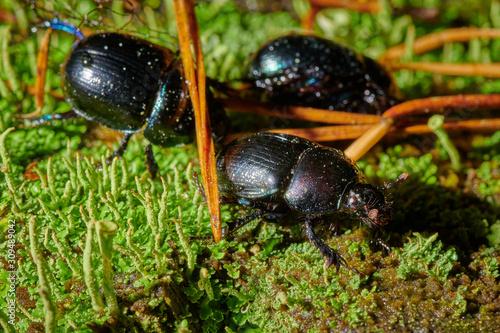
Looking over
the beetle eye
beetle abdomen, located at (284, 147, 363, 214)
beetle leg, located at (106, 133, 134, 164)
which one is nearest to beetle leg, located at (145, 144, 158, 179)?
beetle leg, located at (106, 133, 134, 164)

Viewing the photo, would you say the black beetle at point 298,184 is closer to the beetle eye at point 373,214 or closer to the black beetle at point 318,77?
the beetle eye at point 373,214

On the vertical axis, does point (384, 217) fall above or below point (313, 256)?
above

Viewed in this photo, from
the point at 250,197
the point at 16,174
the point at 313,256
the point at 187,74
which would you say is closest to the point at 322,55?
the point at 187,74

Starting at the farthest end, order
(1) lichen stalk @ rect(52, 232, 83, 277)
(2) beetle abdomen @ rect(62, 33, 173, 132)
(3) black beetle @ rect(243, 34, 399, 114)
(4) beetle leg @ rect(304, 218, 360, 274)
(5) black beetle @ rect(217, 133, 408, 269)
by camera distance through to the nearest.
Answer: (3) black beetle @ rect(243, 34, 399, 114) < (2) beetle abdomen @ rect(62, 33, 173, 132) < (5) black beetle @ rect(217, 133, 408, 269) < (4) beetle leg @ rect(304, 218, 360, 274) < (1) lichen stalk @ rect(52, 232, 83, 277)

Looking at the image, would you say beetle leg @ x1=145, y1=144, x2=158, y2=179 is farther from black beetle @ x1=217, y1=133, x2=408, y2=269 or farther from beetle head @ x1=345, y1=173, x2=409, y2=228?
beetle head @ x1=345, y1=173, x2=409, y2=228

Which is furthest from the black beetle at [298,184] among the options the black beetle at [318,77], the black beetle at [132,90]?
the black beetle at [318,77]

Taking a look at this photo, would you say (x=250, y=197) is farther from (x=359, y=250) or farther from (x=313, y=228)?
(x=359, y=250)
